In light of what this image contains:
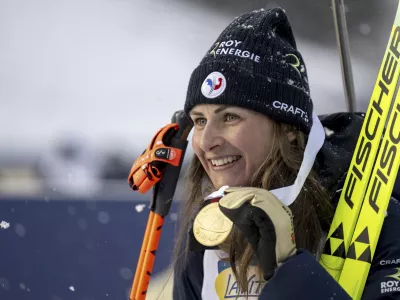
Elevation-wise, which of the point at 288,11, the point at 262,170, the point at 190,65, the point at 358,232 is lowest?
the point at 190,65

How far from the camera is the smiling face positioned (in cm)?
178

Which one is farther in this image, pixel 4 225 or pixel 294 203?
pixel 4 225

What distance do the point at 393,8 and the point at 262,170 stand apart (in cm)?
154

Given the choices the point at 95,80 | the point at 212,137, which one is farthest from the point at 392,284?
the point at 95,80

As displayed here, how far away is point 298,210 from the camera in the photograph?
69.9 inches

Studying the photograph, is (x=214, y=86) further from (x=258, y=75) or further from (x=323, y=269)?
(x=323, y=269)

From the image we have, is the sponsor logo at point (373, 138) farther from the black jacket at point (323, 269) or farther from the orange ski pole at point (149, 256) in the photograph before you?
the orange ski pole at point (149, 256)

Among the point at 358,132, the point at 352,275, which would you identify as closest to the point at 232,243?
the point at 352,275

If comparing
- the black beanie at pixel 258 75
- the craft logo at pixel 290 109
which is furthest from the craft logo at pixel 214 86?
the craft logo at pixel 290 109

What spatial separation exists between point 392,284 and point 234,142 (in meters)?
0.54

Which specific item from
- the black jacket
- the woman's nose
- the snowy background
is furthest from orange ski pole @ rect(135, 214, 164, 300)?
the snowy background

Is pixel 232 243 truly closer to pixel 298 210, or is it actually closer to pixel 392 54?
pixel 298 210

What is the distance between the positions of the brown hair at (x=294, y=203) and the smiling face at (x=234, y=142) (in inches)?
1.1

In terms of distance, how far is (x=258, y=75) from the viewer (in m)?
1.82
